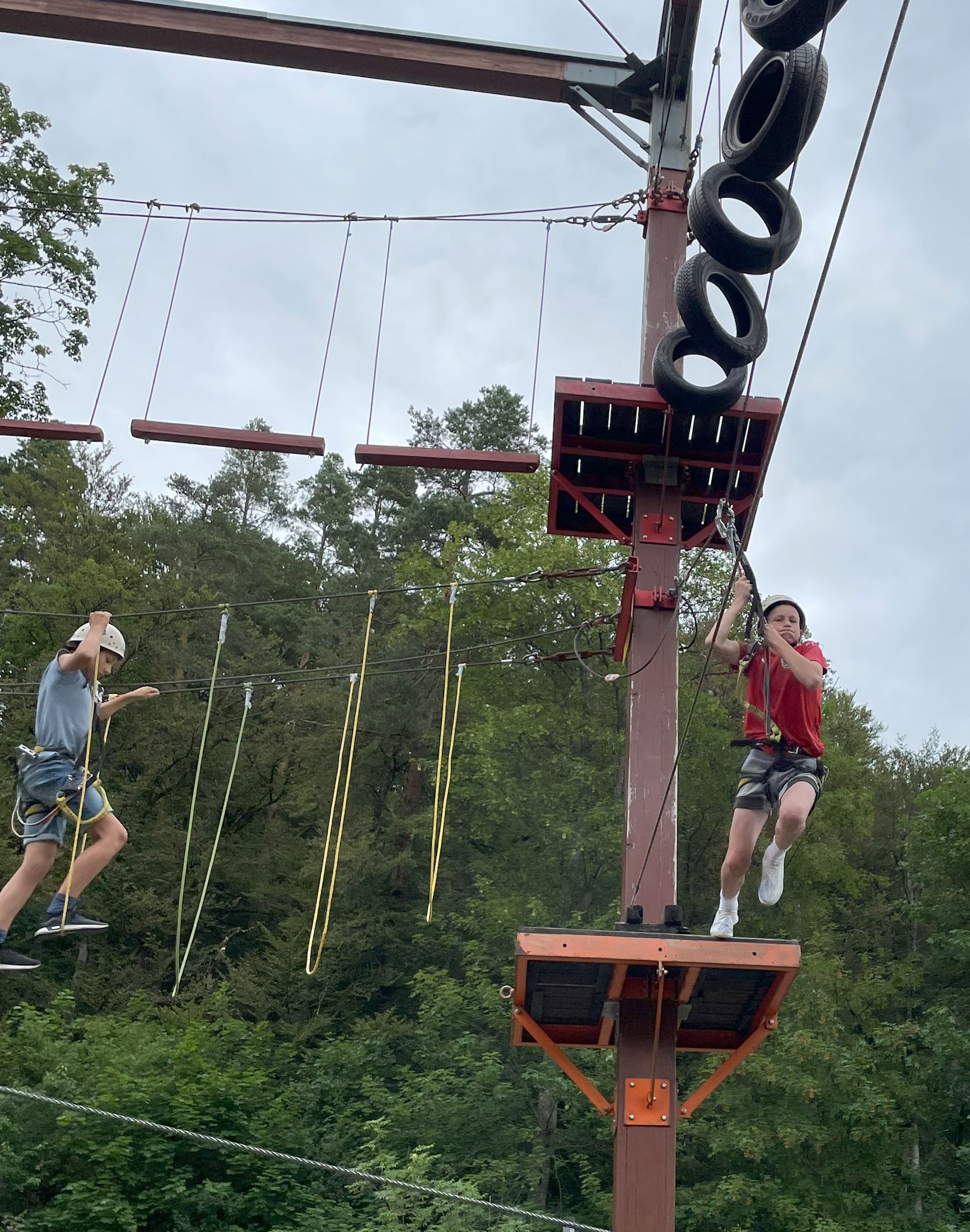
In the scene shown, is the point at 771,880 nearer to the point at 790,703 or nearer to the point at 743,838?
the point at 743,838

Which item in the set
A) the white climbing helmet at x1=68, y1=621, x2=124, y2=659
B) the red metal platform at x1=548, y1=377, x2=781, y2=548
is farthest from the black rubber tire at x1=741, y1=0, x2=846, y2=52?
the white climbing helmet at x1=68, y1=621, x2=124, y2=659

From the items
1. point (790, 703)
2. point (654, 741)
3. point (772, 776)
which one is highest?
point (654, 741)

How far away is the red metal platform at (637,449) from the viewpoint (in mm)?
6578

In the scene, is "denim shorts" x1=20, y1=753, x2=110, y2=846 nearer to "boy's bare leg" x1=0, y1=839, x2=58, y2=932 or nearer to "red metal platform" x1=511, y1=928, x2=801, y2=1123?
"boy's bare leg" x1=0, y1=839, x2=58, y2=932

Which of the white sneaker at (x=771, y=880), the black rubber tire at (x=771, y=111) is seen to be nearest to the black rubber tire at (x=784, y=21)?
the black rubber tire at (x=771, y=111)

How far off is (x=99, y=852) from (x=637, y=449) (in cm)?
328

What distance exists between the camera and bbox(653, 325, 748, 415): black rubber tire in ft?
20.3

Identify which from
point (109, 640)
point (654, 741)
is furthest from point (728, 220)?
A: point (109, 640)

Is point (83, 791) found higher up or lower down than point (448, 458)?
lower down

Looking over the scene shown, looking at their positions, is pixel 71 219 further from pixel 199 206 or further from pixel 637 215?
pixel 637 215

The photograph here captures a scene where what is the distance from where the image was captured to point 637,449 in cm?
685

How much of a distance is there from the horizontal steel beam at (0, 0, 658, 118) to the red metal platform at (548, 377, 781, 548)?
2.51 m

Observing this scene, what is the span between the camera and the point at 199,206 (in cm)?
882

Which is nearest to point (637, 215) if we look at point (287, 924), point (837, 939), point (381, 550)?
point (287, 924)
